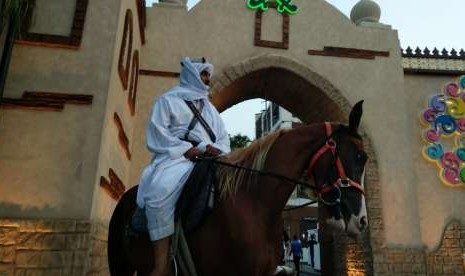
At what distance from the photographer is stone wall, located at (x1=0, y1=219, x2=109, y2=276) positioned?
464cm

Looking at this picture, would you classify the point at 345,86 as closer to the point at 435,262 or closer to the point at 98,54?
the point at 435,262

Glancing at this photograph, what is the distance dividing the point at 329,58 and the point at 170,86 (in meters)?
4.33

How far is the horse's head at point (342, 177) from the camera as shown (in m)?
2.37

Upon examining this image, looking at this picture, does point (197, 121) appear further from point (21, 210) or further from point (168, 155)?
point (21, 210)

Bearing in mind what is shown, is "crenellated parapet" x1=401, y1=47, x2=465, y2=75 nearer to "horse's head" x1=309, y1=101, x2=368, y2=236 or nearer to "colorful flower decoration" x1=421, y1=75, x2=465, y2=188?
"colorful flower decoration" x1=421, y1=75, x2=465, y2=188

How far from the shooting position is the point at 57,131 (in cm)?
523

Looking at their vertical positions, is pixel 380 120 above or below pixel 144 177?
above

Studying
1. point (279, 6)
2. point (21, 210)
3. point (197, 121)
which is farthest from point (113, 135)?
point (279, 6)

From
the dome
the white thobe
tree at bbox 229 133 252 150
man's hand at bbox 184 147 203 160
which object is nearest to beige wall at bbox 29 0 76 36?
the white thobe

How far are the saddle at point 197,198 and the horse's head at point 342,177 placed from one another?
71 centimetres

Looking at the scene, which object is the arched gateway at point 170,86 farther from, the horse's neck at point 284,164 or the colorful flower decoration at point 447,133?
the horse's neck at point 284,164

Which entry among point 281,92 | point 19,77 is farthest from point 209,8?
point 19,77

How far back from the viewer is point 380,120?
384 inches

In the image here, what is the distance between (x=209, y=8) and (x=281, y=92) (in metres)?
3.19
